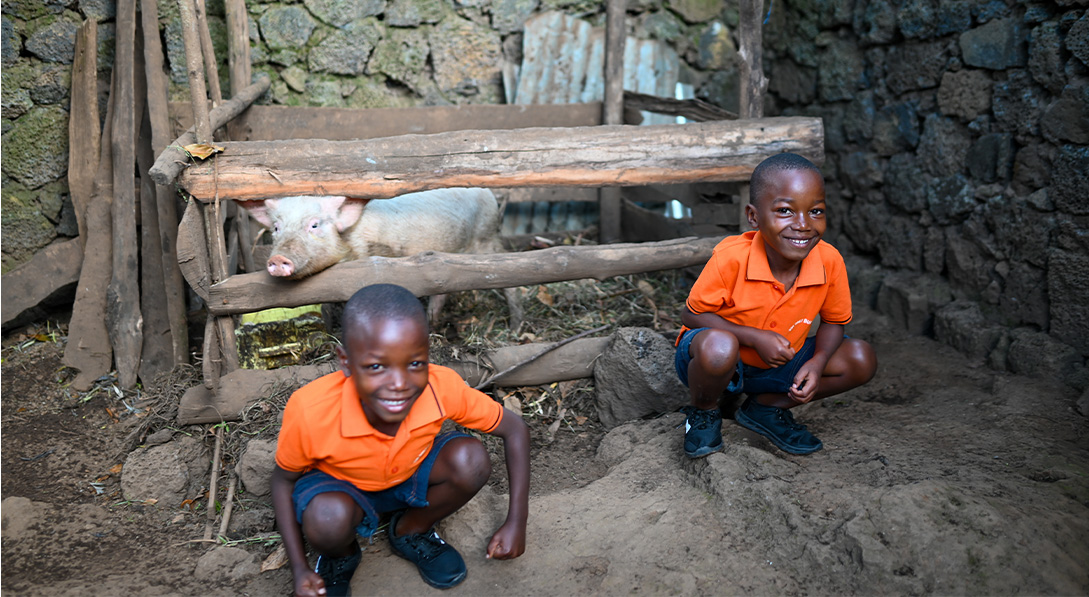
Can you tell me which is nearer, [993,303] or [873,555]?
[873,555]

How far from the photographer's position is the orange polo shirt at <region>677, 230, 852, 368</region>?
2.79 m

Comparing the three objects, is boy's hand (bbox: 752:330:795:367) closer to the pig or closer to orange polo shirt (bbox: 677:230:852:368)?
orange polo shirt (bbox: 677:230:852:368)

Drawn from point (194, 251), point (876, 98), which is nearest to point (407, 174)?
point (194, 251)

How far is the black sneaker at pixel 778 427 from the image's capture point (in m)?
2.97

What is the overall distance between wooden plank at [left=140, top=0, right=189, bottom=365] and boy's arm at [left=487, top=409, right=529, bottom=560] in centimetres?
233

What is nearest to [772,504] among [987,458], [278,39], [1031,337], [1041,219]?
[987,458]

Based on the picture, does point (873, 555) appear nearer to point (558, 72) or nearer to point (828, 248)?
point (828, 248)

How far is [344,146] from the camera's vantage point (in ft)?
11.4

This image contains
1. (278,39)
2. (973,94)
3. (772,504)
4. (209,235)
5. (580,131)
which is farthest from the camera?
(278,39)

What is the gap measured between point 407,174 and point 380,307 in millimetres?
1531

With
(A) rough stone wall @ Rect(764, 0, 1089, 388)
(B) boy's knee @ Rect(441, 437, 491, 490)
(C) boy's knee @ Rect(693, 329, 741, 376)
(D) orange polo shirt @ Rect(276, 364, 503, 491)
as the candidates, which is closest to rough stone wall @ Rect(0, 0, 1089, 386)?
(A) rough stone wall @ Rect(764, 0, 1089, 388)

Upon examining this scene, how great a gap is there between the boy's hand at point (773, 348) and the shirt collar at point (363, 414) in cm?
120

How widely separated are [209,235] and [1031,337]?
3.92 metres

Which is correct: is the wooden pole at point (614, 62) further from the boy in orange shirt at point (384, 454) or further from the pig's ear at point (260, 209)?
the boy in orange shirt at point (384, 454)
